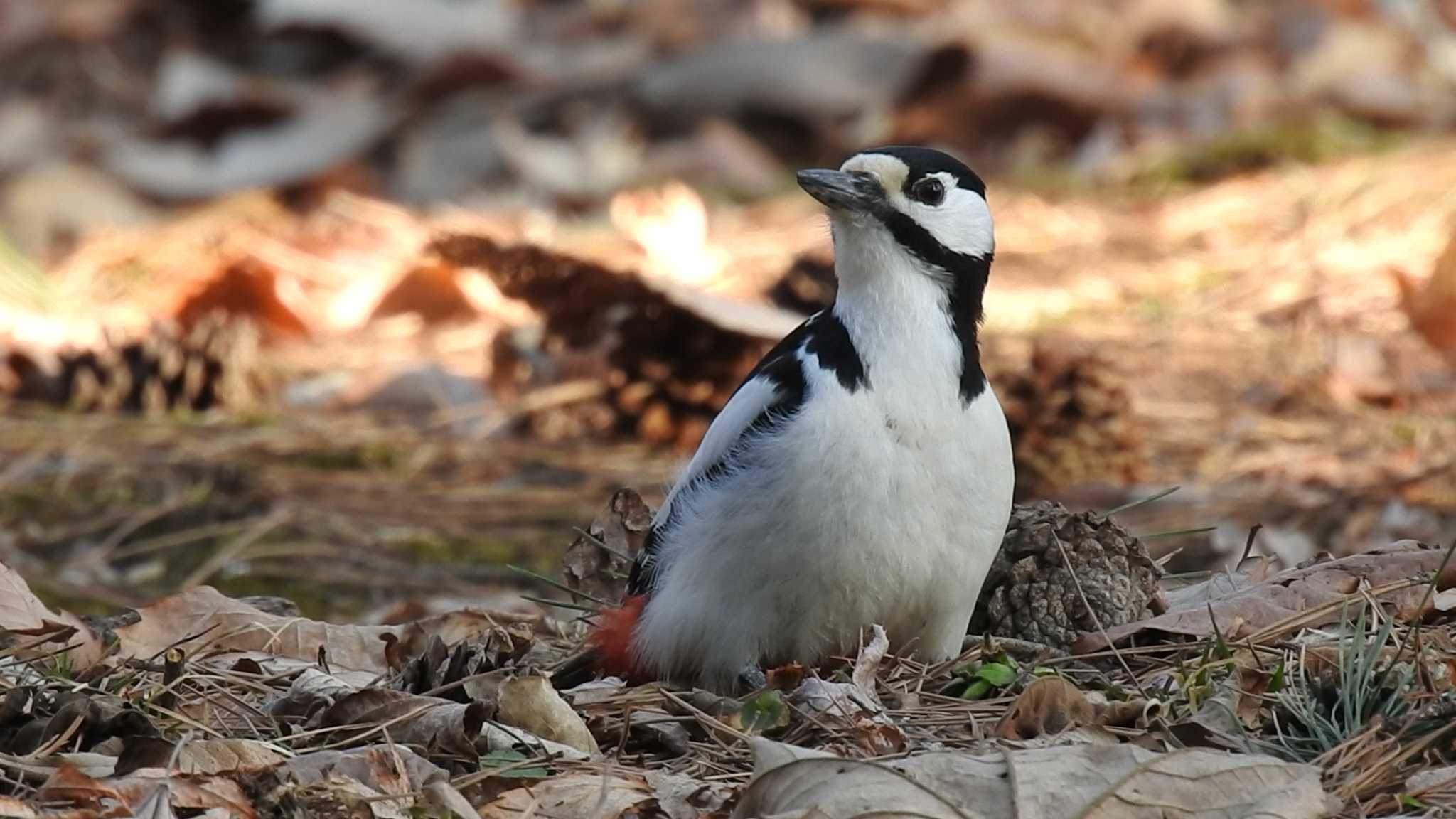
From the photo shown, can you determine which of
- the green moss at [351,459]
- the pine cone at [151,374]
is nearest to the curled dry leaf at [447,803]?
the green moss at [351,459]

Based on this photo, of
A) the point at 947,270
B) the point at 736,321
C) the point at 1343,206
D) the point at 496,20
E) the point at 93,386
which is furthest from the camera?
the point at 496,20

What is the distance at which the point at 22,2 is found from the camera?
1090 centimetres

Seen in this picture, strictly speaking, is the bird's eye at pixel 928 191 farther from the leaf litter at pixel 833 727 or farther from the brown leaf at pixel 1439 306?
the brown leaf at pixel 1439 306

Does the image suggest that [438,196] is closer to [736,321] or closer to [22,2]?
[22,2]

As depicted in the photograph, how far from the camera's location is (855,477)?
314 centimetres

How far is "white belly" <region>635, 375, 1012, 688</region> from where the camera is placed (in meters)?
3.15

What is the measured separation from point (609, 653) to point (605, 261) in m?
2.89

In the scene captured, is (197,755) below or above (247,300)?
above

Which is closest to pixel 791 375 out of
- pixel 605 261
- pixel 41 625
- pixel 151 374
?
pixel 41 625

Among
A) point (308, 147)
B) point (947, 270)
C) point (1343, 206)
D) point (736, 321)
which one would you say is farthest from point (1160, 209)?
point (947, 270)

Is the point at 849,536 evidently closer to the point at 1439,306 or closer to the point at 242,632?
the point at 242,632

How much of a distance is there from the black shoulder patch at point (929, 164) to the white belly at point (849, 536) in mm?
430

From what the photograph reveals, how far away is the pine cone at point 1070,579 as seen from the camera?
3418 mm

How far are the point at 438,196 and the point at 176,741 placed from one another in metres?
7.38
